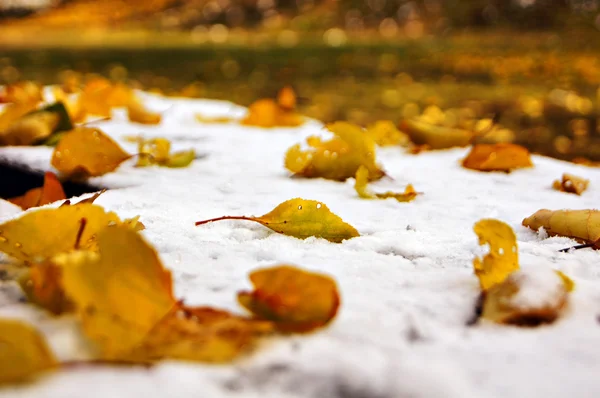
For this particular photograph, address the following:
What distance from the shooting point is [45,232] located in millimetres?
642

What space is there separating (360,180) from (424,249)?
0.29 m

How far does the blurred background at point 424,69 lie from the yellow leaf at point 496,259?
89cm

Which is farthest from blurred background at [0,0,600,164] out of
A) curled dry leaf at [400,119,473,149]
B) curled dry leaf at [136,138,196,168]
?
curled dry leaf at [136,138,196,168]

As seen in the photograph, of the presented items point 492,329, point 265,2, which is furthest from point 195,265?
point 265,2

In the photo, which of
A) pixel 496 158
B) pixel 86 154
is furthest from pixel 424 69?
pixel 86 154

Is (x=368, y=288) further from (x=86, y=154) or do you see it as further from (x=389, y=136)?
(x=389, y=136)

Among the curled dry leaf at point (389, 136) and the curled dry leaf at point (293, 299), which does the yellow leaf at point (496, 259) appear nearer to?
the curled dry leaf at point (293, 299)

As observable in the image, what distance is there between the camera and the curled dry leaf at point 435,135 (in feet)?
5.24

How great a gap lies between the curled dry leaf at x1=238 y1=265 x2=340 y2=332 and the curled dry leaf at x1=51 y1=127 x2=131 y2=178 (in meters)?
0.67

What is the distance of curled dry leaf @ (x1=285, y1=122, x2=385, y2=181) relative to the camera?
3.77 ft

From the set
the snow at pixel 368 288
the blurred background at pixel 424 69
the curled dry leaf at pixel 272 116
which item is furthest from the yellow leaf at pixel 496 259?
the curled dry leaf at pixel 272 116

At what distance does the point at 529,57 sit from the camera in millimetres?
7879

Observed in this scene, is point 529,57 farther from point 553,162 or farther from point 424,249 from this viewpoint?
point 424,249

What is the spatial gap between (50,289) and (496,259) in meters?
0.47
